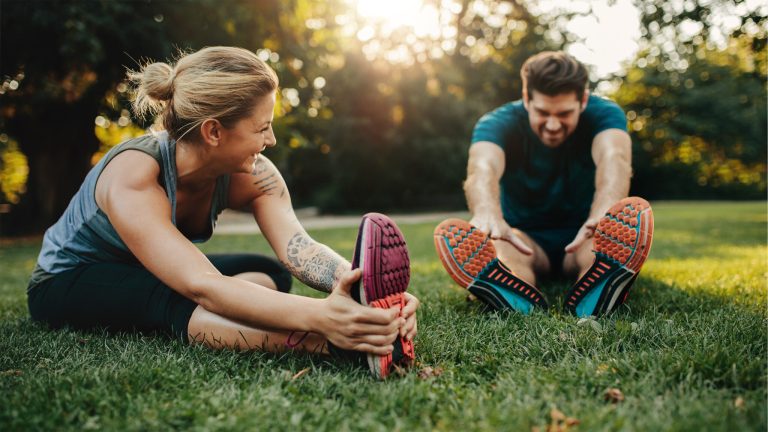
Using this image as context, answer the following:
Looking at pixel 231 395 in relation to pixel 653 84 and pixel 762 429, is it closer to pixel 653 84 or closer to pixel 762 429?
pixel 762 429

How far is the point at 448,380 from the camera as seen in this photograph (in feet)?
5.93

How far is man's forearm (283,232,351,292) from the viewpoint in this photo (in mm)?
2352

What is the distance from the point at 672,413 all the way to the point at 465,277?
119 centimetres

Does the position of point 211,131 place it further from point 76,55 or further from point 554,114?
point 76,55

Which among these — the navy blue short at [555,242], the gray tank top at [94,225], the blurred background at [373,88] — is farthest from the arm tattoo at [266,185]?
the blurred background at [373,88]

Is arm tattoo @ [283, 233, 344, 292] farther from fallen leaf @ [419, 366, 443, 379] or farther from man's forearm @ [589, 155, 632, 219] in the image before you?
man's forearm @ [589, 155, 632, 219]

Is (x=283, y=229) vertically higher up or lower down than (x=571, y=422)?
higher up

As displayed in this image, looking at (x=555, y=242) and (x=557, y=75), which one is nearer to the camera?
(x=557, y=75)

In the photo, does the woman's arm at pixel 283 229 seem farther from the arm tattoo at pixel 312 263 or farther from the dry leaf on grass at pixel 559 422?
the dry leaf on grass at pixel 559 422

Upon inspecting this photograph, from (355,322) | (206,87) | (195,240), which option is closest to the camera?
(355,322)

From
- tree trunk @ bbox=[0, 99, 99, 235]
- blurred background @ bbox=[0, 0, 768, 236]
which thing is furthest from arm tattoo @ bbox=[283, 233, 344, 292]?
tree trunk @ bbox=[0, 99, 99, 235]

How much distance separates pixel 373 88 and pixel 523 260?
18944 millimetres

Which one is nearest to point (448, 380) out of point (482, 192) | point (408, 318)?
point (408, 318)

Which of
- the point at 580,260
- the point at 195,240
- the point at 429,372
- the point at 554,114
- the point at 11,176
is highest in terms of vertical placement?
the point at 554,114
